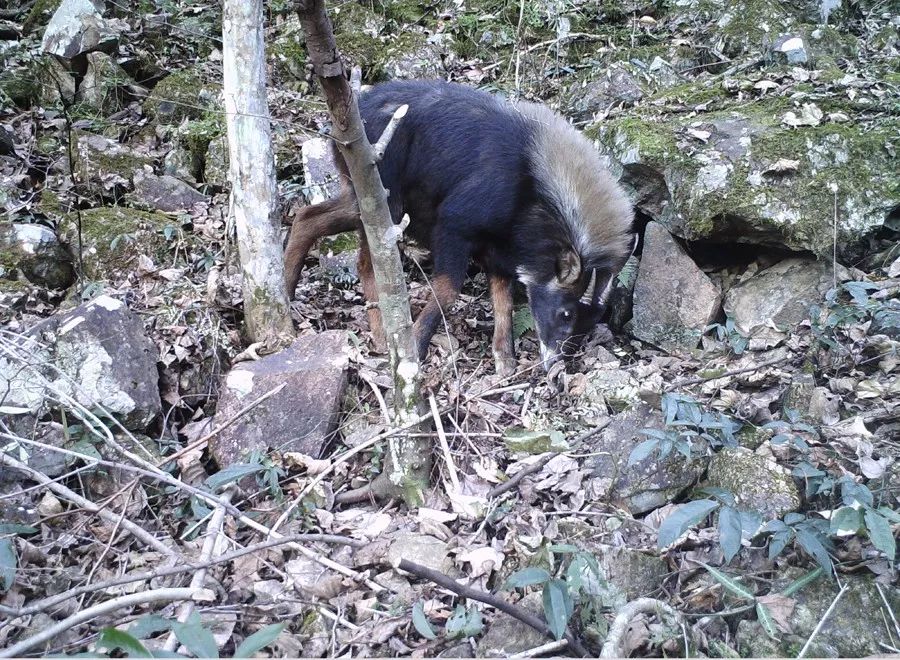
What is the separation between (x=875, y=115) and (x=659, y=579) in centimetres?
463

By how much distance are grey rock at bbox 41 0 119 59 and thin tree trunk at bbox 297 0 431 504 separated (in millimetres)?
6464

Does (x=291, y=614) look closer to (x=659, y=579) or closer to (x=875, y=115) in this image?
(x=659, y=579)

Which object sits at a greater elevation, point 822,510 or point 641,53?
point 641,53

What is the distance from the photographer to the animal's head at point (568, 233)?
19.4 feet

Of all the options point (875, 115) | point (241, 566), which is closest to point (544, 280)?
point (875, 115)

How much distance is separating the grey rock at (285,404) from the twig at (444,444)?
2.61 ft

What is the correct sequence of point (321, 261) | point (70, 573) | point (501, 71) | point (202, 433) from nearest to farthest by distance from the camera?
point (70, 573) → point (202, 433) → point (321, 261) → point (501, 71)

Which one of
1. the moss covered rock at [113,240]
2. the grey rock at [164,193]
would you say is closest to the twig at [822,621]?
the moss covered rock at [113,240]

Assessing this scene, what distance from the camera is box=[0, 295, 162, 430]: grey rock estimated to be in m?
4.37

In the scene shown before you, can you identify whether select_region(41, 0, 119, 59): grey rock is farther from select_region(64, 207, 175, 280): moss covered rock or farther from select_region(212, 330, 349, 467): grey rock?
select_region(212, 330, 349, 467): grey rock

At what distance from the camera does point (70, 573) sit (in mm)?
3721

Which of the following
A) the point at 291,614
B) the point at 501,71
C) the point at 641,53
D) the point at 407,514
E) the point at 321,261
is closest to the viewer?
the point at 291,614

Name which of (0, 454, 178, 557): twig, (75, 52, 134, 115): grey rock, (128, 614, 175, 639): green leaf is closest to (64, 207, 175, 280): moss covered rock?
(75, 52, 134, 115): grey rock

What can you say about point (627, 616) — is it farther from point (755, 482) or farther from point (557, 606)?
point (755, 482)
